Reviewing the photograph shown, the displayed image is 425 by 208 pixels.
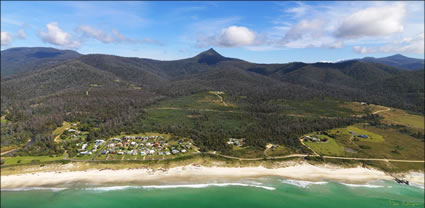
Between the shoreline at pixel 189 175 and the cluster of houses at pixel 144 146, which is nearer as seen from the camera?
the shoreline at pixel 189 175

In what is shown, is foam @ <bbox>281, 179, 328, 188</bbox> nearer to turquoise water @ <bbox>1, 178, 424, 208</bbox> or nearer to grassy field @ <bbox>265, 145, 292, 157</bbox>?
turquoise water @ <bbox>1, 178, 424, 208</bbox>

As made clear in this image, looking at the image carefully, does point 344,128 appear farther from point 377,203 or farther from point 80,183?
point 80,183

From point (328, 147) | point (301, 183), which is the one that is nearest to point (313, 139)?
point (328, 147)

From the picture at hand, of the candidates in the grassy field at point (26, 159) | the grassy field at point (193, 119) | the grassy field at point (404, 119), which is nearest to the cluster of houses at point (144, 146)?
the grassy field at point (193, 119)

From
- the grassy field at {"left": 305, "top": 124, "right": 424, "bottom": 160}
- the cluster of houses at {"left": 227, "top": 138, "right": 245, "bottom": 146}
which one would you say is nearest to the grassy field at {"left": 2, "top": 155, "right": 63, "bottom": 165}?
the cluster of houses at {"left": 227, "top": 138, "right": 245, "bottom": 146}

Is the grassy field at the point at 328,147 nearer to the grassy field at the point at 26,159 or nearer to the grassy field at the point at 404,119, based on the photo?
the grassy field at the point at 404,119

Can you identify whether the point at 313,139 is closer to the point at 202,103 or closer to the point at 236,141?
the point at 236,141
